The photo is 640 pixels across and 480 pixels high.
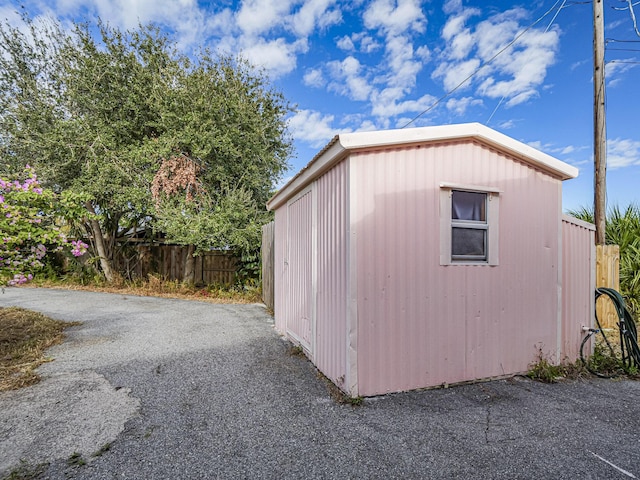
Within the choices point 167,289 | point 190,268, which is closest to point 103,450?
point 167,289

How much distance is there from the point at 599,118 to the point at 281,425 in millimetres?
6754

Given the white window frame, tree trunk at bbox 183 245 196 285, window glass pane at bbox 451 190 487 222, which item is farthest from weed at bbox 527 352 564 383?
tree trunk at bbox 183 245 196 285

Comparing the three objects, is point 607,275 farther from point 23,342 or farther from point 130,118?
point 130,118

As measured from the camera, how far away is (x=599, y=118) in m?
5.50

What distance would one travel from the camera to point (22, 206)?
3.98m

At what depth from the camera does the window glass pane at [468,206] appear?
139 inches

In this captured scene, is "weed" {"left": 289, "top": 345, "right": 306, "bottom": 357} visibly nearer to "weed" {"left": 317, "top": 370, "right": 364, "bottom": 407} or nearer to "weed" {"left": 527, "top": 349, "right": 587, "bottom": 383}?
"weed" {"left": 317, "top": 370, "right": 364, "bottom": 407}

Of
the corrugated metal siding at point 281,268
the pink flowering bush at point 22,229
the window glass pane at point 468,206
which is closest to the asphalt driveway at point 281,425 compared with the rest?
the pink flowering bush at point 22,229

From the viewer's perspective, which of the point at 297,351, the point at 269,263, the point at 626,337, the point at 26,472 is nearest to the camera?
the point at 26,472

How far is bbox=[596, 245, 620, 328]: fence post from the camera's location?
5.63m

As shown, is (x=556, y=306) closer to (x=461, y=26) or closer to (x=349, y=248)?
(x=349, y=248)

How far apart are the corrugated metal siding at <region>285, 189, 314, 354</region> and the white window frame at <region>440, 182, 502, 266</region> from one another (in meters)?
1.53

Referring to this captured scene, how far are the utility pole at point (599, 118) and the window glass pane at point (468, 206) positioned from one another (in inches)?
134

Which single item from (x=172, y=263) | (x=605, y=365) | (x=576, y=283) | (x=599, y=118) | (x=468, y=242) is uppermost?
(x=599, y=118)
